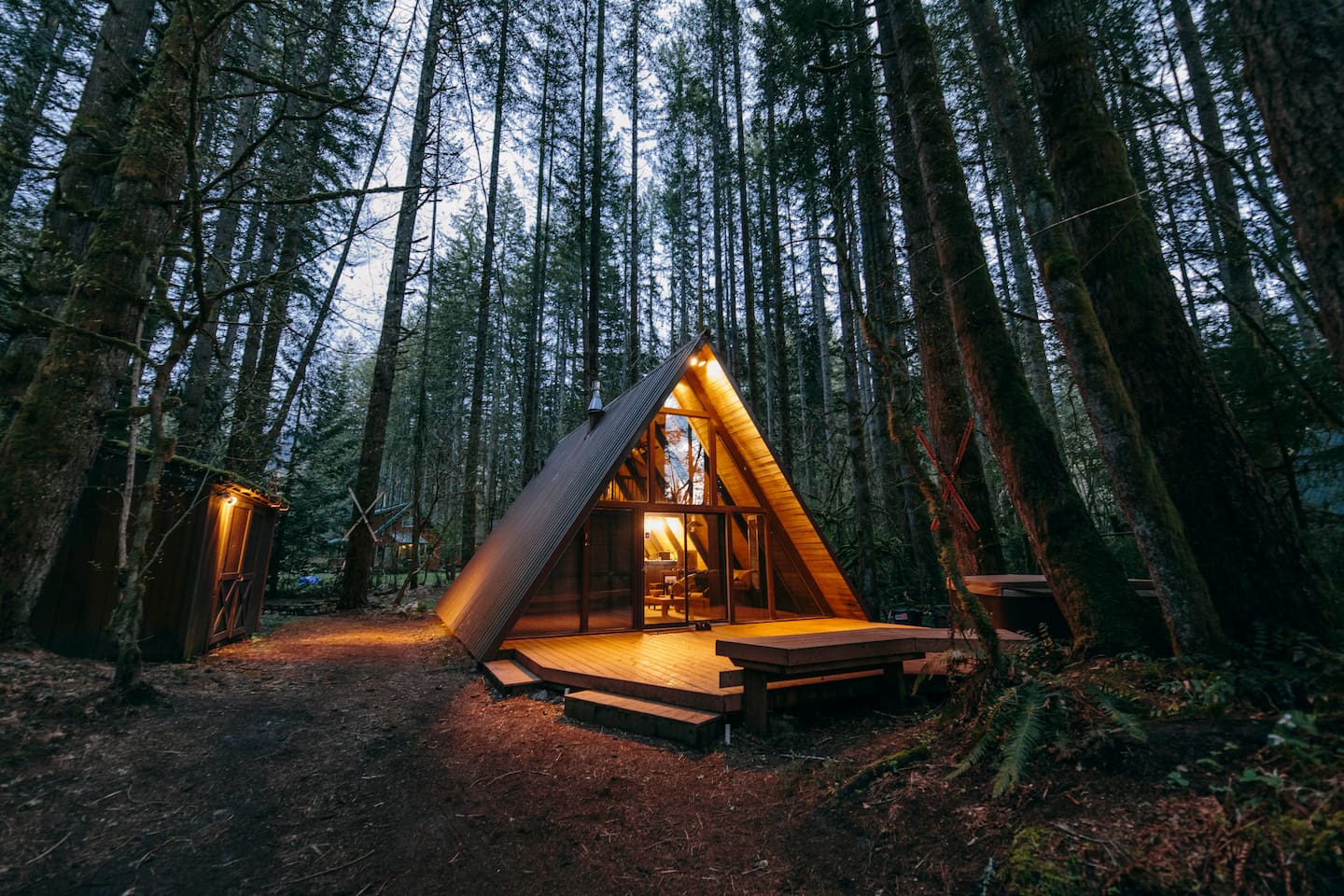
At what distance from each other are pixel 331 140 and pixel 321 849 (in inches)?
498

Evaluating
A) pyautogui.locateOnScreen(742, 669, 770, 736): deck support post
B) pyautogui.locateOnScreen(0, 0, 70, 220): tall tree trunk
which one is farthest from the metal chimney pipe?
pyautogui.locateOnScreen(0, 0, 70, 220): tall tree trunk

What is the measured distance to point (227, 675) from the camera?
16.7ft

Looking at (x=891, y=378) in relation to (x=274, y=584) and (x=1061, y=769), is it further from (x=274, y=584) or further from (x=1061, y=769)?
(x=274, y=584)

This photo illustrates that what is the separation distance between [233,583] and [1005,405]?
377 inches

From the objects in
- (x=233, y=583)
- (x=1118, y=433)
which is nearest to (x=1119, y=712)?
(x=1118, y=433)

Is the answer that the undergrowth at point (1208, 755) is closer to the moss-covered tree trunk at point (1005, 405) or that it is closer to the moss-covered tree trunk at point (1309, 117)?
the moss-covered tree trunk at point (1005, 405)

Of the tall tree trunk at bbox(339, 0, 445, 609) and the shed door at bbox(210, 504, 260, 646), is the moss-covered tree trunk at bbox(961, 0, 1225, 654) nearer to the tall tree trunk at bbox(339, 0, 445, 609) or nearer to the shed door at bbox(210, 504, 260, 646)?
the shed door at bbox(210, 504, 260, 646)

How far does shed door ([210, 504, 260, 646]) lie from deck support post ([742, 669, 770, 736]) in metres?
6.76

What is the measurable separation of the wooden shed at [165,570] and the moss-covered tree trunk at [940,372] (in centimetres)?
640

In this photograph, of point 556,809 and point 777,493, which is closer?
point 556,809

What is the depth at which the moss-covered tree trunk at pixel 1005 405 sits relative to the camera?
2.92 metres

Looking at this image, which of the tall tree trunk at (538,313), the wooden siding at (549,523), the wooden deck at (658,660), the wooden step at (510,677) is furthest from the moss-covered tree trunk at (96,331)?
the tall tree trunk at (538,313)

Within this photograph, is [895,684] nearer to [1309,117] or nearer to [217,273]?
[1309,117]

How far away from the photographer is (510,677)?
17.0 feet
